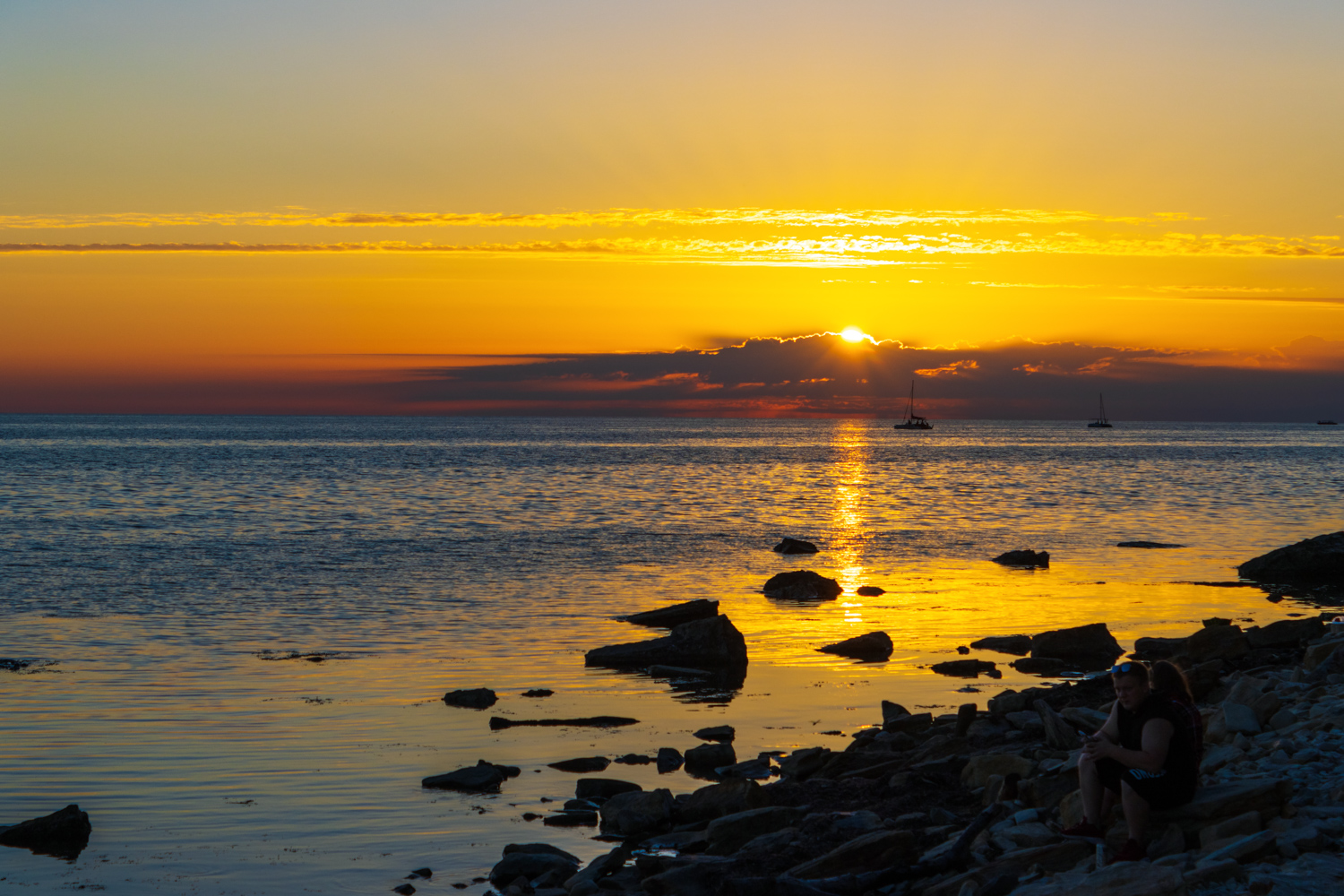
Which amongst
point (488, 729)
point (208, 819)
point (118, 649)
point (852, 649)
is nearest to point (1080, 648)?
point (852, 649)

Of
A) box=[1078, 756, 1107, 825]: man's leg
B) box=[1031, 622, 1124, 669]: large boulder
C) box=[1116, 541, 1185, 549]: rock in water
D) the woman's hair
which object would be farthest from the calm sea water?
the woman's hair

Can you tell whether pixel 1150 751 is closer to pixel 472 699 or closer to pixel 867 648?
pixel 472 699

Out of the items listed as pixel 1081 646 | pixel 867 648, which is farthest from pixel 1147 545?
pixel 867 648

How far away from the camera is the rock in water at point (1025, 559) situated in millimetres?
35156

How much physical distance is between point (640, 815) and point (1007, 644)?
39.4ft

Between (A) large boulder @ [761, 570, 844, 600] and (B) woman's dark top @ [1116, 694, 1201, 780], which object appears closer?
(B) woman's dark top @ [1116, 694, 1201, 780]

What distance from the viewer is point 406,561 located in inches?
1447

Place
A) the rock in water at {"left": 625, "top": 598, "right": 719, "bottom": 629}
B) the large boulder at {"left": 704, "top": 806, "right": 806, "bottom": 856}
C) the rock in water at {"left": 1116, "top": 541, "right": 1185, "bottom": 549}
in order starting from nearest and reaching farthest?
1. the large boulder at {"left": 704, "top": 806, "right": 806, "bottom": 856}
2. the rock in water at {"left": 625, "top": 598, "right": 719, "bottom": 629}
3. the rock in water at {"left": 1116, "top": 541, "right": 1185, "bottom": 549}

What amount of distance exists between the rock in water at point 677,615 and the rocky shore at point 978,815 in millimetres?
9987

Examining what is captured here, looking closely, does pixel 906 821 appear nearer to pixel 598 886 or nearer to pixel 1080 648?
pixel 598 886

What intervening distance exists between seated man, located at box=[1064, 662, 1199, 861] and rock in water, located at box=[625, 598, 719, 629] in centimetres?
1627

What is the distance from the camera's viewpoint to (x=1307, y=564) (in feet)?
104

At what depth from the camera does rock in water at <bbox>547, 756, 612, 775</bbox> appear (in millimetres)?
14000

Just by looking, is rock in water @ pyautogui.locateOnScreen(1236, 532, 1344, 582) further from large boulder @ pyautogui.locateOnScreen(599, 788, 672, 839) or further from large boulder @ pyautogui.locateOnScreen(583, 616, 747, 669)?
large boulder @ pyautogui.locateOnScreen(599, 788, 672, 839)
